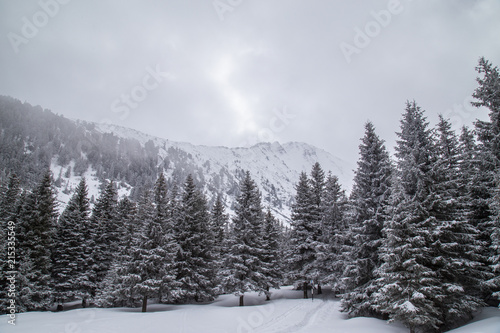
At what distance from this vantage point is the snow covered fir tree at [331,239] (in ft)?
45.0

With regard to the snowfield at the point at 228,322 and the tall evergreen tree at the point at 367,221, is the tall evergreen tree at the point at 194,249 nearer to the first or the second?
the snowfield at the point at 228,322

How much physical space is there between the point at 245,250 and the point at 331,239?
9498 millimetres

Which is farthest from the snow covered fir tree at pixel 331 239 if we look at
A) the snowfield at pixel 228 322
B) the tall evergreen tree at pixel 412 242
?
the snowfield at pixel 228 322

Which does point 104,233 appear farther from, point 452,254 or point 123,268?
point 452,254

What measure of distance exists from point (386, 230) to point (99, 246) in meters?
30.9

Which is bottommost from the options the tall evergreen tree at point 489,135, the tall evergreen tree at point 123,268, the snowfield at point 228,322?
the snowfield at point 228,322

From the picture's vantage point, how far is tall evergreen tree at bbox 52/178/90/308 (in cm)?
2698

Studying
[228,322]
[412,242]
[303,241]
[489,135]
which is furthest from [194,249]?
[489,135]

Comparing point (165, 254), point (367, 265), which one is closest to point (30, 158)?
Answer: point (165, 254)

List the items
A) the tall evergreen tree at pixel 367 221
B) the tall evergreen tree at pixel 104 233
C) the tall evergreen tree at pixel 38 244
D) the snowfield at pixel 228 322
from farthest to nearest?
1. the tall evergreen tree at pixel 104 233
2. the tall evergreen tree at pixel 38 244
3. the tall evergreen tree at pixel 367 221
4. the snowfield at pixel 228 322

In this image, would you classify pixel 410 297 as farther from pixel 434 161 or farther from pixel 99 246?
pixel 99 246

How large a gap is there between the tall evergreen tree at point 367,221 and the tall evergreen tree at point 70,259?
27274mm

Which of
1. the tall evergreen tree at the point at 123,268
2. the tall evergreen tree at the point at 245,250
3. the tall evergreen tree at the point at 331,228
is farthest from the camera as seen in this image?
the tall evergreen tree at the point at 331,228

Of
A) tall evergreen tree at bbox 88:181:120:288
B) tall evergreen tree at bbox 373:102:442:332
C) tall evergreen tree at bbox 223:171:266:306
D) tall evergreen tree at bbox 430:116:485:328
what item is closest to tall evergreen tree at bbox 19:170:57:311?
tall evergreen tree at bbox 88:181:120:288
